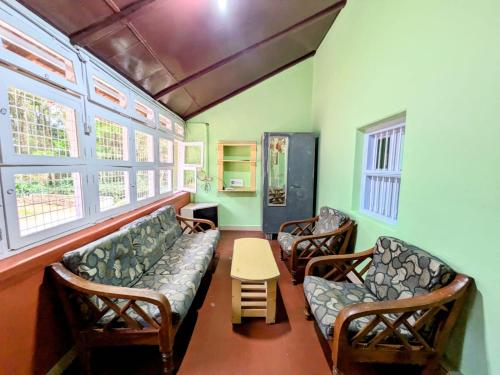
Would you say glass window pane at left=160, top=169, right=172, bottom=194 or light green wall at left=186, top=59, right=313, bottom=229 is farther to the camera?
light green wall at left=186, top=59, right=313, bottom=229

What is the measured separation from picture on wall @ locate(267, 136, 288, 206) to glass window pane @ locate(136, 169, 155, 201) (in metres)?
1.91

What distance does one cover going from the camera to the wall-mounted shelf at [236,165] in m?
4.31

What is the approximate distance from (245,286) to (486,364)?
1.65m

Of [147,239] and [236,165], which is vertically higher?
[236,165]

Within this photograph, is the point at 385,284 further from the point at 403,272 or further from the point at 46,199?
the point at 46,199

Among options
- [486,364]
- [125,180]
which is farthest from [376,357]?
[125,180]

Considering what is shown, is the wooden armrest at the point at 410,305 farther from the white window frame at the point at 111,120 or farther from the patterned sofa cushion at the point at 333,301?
the white window frame at the point at 111,120

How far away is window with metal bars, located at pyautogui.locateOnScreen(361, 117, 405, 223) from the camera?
2.03 m

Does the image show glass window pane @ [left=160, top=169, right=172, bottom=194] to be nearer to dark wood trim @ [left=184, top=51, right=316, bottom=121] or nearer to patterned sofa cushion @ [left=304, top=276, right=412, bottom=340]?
dark wood trim @ [left=184, top=51, right=316, bottom=121]

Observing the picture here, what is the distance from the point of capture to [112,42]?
1782 mm

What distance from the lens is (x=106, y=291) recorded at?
129 centimetres

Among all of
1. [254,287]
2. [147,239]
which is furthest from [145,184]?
[254,287]

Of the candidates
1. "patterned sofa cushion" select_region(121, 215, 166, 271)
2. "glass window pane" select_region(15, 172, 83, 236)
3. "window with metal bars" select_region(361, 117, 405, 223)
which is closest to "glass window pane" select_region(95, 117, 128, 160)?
"glass window pane" select_region(15, 172, 83, 236)

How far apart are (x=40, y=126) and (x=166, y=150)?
2314 millimetres
